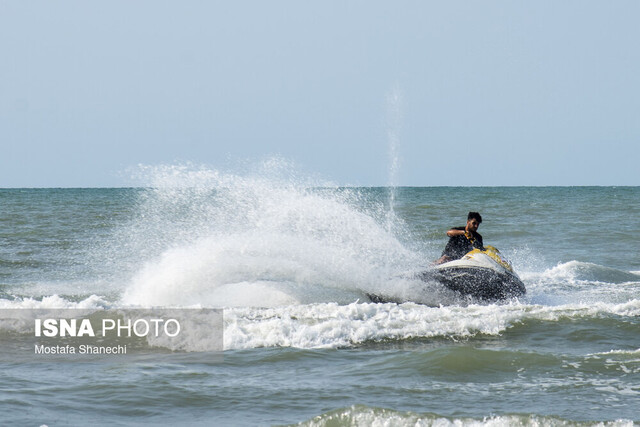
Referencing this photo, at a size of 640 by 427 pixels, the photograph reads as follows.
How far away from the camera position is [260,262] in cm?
1240

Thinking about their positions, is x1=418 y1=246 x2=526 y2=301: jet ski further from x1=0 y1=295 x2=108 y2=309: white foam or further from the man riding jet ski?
x1=0 y1=295 x2=108 y2=309: white foam

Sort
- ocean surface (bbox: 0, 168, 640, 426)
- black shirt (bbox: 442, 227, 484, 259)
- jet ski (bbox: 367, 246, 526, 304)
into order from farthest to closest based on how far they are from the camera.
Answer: black shirt (bbox: 442, 227, 484, 259) → jet ski (bbox: 367, 246, 526, 304) → ocean surface (bbox: 0, 168, 640, 426)

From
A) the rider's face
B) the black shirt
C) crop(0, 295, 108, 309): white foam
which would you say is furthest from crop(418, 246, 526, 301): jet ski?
crop(0, 295, 108, 309): white foam

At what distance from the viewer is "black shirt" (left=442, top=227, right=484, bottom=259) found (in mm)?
12516

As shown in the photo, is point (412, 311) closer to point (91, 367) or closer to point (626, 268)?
point (91, 367)

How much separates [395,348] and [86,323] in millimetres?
3926

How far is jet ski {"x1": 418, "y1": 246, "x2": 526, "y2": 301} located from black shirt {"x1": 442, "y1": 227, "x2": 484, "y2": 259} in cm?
62

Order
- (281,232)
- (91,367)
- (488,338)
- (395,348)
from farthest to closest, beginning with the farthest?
(281,232)
(488,338)
(395,348)
(91,367)

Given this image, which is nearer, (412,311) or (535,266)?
(412,311)

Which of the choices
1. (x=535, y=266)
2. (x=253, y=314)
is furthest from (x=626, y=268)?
(x=253, y=314)

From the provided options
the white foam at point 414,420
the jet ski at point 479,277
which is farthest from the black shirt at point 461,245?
the white foam at point 414,420

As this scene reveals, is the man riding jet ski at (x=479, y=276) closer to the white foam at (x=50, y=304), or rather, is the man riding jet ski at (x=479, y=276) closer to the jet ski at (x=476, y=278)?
the jet ski at (x=476, y=278)

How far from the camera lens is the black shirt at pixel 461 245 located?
12516 millimetres

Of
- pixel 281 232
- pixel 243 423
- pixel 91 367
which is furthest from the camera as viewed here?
pixel 281 232
